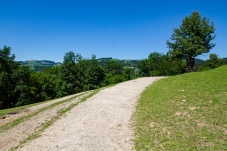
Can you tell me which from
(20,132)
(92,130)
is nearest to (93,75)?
(20,132)

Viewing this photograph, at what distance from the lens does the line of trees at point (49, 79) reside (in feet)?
205

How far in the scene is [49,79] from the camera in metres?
82.9

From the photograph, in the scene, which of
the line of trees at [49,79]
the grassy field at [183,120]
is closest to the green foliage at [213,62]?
the line of trees at [49,79]

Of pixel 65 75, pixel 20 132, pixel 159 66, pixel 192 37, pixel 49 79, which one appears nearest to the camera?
pixel 20 132

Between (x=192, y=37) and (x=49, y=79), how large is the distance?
5630cm

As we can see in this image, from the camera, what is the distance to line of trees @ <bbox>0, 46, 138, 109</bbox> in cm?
6253

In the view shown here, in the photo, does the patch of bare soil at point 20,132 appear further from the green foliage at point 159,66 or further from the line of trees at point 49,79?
the green foliage at point 159,66

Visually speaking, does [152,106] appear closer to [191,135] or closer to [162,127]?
[162,127]

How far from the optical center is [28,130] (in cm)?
1689

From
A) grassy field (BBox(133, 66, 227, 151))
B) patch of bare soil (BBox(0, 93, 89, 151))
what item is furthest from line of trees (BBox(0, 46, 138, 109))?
grassy field (BBox(133, 66, 227, 151))

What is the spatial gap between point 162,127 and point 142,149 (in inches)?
139

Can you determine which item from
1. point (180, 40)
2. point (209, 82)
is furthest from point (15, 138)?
point (180, 40)

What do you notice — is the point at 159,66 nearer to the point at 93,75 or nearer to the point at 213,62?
the point at 213,62

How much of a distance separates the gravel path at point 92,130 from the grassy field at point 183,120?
1.03 m
